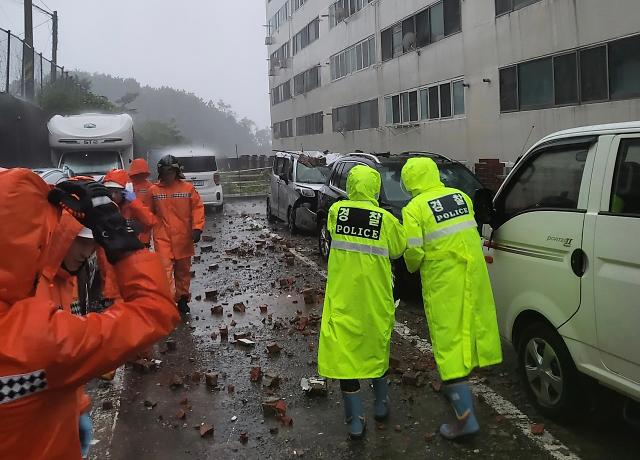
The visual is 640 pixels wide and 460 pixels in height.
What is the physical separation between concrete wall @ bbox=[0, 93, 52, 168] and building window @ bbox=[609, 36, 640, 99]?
50.7 ft

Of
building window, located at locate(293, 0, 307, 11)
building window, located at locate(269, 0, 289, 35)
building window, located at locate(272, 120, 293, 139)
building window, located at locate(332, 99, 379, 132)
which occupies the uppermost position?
building window, located at locate(269, 0, 289, 35)

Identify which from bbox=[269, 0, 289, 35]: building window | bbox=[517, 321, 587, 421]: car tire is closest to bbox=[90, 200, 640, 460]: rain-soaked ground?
bbox=[517, 321, 587, 421]: car tire

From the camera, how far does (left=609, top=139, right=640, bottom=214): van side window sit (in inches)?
131

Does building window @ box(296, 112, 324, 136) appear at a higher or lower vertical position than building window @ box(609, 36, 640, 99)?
higher

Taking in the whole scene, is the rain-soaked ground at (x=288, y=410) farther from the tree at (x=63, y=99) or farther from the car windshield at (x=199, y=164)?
the tree at (x=63, y=99)

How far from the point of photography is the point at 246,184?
33.5 metres

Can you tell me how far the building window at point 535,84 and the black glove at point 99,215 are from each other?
582 inches

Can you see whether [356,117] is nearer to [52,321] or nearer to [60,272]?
[60,272]

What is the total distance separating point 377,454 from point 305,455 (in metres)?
0.47

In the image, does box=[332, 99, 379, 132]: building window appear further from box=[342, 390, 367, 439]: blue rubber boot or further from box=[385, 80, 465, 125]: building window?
box=[342, 390, 367, 439]: blue rubber boot

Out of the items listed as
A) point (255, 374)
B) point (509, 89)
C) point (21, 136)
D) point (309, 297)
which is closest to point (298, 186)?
point (309, 297)

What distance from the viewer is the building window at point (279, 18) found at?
145 ft

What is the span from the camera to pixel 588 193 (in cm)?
362

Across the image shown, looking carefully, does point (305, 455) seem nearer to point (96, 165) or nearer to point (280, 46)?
point (96, 165)
